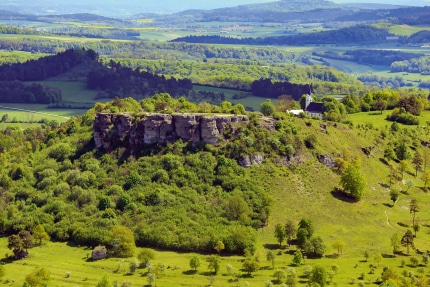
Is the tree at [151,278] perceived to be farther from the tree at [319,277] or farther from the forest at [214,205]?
the tree at [319,277]

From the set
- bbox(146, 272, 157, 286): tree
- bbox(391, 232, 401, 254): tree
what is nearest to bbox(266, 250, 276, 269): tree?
bbox(146, 272, 157, 286): tree

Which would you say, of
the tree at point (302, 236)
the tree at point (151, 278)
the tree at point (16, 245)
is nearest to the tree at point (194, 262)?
the tree at point (151, 278)

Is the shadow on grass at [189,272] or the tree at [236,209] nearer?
the shadow on grass at [189,272]

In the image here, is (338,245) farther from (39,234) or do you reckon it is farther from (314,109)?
(314,109)

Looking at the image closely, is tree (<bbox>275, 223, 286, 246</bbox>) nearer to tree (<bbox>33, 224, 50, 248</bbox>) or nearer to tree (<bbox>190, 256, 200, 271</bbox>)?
tree (<bbox>190, 256, 200, 271</bbox>)

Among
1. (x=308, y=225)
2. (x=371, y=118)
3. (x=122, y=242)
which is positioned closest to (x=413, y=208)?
(x=308, y=225)

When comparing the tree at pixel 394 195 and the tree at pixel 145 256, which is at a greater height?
the tree at pixel 394 195

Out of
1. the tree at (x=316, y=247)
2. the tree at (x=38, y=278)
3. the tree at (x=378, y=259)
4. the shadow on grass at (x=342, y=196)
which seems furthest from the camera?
the shadow on grass at (x=342, y=196)
